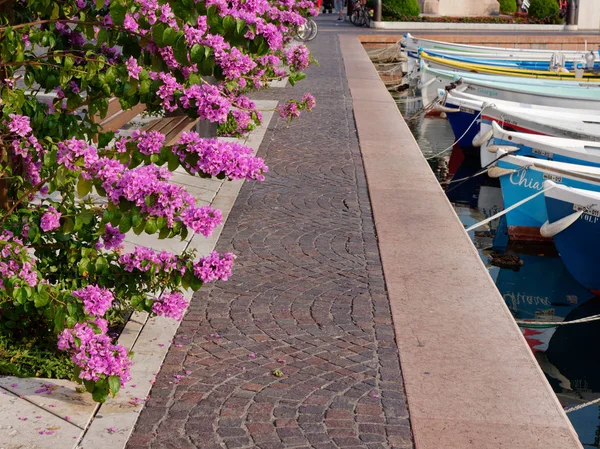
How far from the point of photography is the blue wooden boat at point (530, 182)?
9406 mm

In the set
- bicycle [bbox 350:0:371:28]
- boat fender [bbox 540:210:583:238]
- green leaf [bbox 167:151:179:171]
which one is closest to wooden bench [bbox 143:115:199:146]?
boat fender [bbox 540:210:583:238]

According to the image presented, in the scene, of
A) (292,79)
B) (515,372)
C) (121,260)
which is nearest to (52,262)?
(121,260)

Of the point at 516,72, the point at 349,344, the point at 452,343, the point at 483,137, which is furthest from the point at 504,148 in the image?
the point at 516,72

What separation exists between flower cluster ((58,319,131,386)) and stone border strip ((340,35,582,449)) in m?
1.40

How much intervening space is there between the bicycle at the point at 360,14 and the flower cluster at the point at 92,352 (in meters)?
36.0

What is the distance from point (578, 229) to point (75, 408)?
571 centimetres

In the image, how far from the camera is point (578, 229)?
8.90 m

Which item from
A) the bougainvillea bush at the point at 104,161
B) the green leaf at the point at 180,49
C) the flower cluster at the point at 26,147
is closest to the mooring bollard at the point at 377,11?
the bougainvillea bush at the point at 104,161

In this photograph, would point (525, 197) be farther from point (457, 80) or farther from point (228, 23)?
point (457, 80)

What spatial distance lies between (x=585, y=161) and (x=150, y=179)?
7670 millimetres

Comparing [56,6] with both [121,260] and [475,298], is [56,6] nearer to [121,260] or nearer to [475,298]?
[121,260]

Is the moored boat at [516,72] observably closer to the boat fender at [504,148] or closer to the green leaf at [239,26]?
the boat fender at [504,148]

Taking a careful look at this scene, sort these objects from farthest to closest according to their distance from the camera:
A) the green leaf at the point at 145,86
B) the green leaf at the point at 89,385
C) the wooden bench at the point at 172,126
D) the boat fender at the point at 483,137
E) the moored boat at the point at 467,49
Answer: the moored boat at the point at 467,49 → the boat fender at the point at 483,137 → the wooden bench at the point at 172,126 → the green leaf at the point at 145,86 → the green leaf at the point at 89,385

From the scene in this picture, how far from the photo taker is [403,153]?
11859mm
